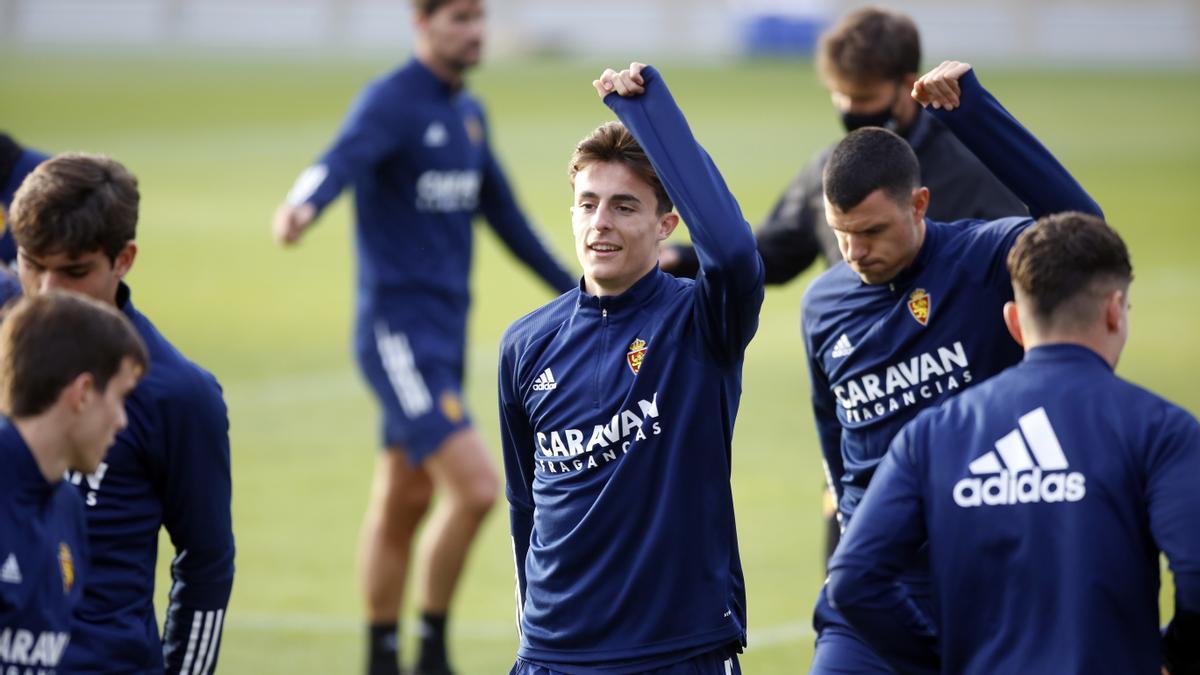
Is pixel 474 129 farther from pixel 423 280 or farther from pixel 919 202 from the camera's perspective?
pixel 919 202

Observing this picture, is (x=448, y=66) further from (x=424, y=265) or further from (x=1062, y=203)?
(x=1062, y=203)

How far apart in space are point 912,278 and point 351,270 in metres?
15.0

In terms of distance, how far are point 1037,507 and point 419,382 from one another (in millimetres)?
4531

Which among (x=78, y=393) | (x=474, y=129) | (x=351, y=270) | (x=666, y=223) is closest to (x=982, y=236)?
(x=666, y=223)

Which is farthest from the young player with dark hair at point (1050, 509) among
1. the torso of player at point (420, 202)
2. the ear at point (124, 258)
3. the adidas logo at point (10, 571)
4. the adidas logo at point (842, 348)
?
the torso of player at point (420, 202)

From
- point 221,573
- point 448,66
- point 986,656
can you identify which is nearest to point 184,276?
point 448,66

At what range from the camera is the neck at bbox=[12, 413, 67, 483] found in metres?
3.60

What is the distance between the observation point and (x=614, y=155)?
4.37 m

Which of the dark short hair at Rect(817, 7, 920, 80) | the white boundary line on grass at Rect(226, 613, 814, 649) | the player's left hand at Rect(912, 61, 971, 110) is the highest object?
the dark short hair at Rect(817, 7, 920, 80)

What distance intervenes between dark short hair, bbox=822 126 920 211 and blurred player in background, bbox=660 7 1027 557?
101 cm

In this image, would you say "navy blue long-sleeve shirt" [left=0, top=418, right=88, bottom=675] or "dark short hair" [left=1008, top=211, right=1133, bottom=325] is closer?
"navy blue long-sleeve shirt" [left=0, top=418, right=88, bottom=675]

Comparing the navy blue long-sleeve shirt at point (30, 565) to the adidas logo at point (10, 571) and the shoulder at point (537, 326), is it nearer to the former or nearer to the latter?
the adidas logo at point (10, 571)

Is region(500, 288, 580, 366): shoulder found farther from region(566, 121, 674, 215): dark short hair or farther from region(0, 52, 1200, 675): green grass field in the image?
region(0, 52, 1200, 675): green grass field

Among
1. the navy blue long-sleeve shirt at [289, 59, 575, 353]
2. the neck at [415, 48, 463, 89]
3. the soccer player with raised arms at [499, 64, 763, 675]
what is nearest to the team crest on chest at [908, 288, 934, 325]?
the soccer player with raised arms at [499, 64, 763, 675]
